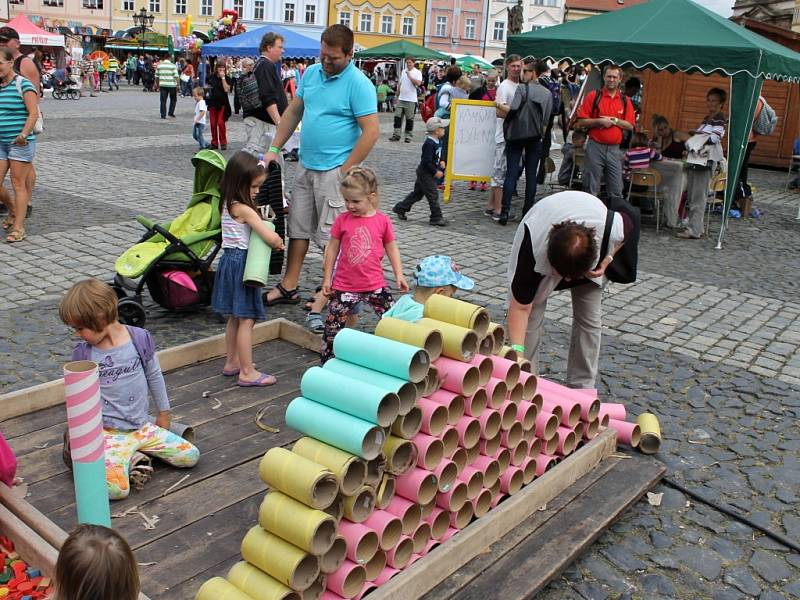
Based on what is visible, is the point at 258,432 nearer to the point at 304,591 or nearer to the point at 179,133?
the point at 304,591

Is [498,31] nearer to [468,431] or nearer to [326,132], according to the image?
[326,132]

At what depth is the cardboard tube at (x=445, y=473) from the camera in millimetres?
3369

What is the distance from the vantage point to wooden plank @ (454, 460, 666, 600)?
130 inches

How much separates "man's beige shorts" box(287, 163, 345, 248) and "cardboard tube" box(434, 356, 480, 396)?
2.94 m

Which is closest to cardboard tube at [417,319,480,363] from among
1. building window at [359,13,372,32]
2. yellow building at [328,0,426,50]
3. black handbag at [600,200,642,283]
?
black handbag at [600,200,642,283]

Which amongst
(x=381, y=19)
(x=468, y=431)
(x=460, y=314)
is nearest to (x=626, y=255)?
(x=460, y=314)

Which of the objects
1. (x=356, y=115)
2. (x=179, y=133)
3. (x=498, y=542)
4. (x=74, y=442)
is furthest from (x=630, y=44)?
(x=179, y=133)

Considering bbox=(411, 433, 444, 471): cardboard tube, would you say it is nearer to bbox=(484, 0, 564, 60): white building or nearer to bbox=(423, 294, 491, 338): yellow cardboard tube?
bbox=(423, 294, 491, 338): yellow cardboard tube

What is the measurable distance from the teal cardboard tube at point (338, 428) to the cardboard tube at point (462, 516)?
0.63 metres

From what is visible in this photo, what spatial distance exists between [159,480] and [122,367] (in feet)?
1.87

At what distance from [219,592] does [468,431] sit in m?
1.25

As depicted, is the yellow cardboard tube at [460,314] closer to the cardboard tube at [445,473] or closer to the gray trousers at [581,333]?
the cardboard tube at [445,473]

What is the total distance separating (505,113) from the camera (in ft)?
37.4

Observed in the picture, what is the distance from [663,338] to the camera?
6.89 meters
